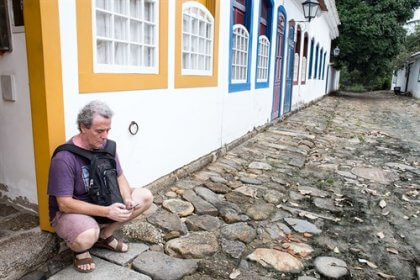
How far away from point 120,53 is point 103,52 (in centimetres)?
23

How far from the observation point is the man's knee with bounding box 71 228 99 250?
7.23 feet

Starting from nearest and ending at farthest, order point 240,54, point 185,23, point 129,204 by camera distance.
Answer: point 129,204
point 185,23
point 240,54

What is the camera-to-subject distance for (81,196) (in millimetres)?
2324

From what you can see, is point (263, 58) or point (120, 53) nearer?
point (120, 53)

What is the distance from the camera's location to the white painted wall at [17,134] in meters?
2.52

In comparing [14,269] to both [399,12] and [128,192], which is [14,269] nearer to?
[128,192]

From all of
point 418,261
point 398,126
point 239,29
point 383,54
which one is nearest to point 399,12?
point 383,54

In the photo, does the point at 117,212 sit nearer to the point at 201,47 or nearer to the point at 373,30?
the point at 201,47

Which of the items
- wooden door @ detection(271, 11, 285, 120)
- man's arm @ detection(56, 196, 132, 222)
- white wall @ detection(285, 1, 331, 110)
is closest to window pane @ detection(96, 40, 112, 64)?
man's arm @ detection(56, 196, 132, 222)

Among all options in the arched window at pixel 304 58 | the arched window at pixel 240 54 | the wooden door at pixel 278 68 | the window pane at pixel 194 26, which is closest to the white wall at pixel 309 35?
the arched window at pixel 304 58

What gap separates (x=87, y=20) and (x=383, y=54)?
20233 mm

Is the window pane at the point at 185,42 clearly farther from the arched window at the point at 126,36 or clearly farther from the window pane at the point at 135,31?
the window pane at the point at 135,31

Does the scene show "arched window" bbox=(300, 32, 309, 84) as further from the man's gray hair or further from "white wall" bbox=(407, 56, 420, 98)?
"white wall" bbox=(407, 56, 420, 98)

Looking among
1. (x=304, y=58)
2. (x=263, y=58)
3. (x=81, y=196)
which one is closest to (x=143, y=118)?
(x=81, y=196)
